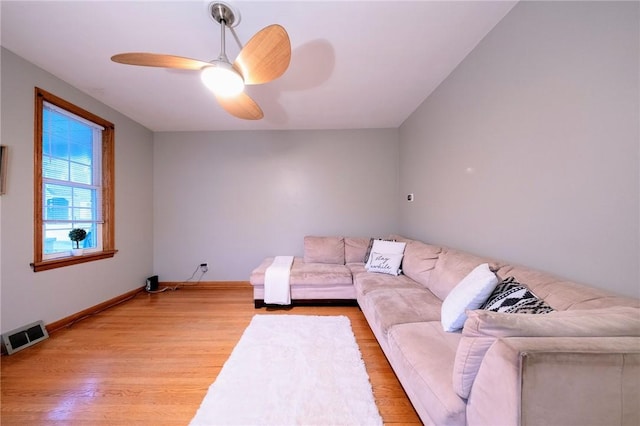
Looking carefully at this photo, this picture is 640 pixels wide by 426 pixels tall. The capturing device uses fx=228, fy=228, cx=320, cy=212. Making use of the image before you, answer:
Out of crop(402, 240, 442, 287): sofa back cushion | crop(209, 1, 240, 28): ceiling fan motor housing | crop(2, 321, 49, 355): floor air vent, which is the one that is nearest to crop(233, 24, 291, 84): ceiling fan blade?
crop(209, 1, 240, 28): ceiling fan motor housing

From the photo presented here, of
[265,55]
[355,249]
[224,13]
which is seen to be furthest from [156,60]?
[355,249]

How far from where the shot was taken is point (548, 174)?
1354mm

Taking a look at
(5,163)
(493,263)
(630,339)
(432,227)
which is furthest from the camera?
(432,227)

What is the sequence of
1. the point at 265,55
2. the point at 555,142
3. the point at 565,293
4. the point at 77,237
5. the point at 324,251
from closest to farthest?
the point at 565,293
the point at 555,142
the point at 265,55
the point at 77,237
the point at 324,251

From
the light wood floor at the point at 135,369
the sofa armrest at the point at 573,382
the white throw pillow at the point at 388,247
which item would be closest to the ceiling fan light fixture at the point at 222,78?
the sofa armrest at the point at 573,382

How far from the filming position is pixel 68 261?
7.93 feet

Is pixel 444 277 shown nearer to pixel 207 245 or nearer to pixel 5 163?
pixel 207 245

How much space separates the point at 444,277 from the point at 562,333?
1.13 meters

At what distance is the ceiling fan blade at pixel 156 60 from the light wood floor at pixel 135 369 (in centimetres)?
213

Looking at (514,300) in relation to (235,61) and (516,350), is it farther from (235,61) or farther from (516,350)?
(235,61)

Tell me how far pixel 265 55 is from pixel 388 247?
2371mm

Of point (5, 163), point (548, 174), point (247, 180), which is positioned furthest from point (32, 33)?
point (548, 174)

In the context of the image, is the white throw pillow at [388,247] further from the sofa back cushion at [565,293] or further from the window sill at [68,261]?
the window sill at [68,261]

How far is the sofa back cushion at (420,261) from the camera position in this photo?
2.24m
